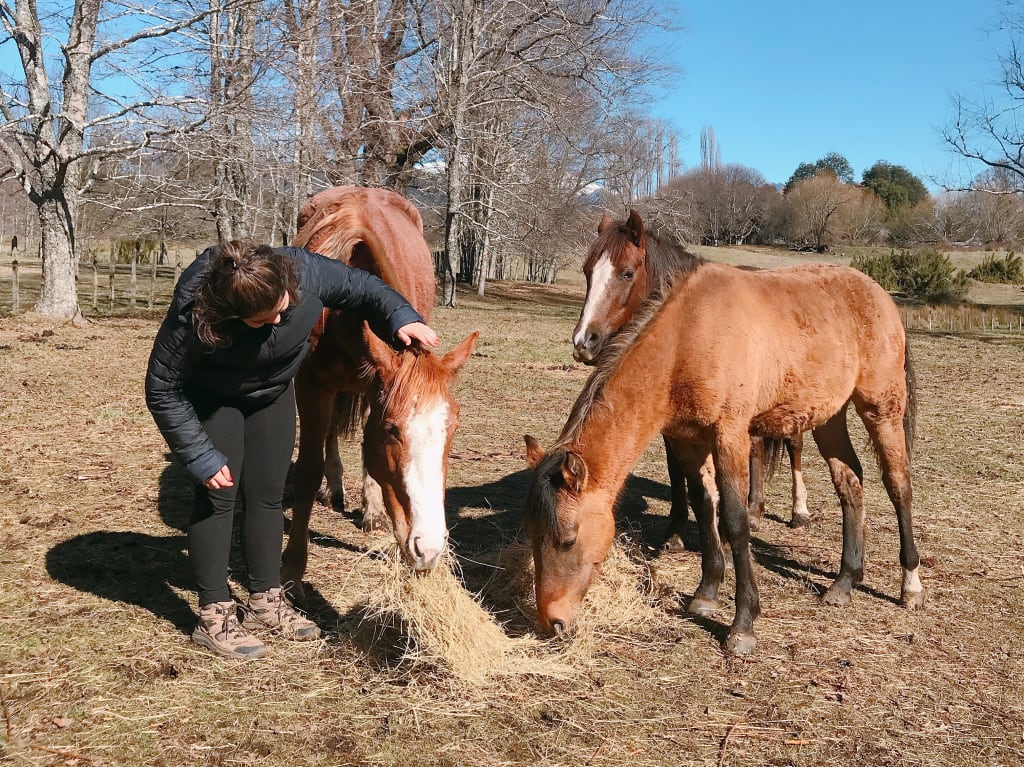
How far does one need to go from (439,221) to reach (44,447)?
25723 millimetres

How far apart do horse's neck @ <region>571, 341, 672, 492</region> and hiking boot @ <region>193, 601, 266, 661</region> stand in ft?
5.55

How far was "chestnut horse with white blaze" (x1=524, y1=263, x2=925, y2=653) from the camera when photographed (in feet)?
11.1

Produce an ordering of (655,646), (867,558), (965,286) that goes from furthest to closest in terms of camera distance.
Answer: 1. (965,286)
2. (867,558)
3. (655,646)

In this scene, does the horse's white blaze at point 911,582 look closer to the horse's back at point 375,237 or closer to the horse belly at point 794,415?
the horse belly at point 794,415

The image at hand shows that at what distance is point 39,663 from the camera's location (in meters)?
2.98

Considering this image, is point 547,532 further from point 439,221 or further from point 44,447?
point 439,221

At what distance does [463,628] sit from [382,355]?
4.12 feet

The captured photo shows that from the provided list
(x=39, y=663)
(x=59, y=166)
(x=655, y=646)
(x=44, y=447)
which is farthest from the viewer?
(x=59, y=166)

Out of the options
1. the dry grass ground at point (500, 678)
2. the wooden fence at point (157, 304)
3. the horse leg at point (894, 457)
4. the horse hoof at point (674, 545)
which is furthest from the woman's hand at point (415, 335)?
the wooden fence at point (157, 304)

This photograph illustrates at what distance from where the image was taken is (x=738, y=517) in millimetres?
3619

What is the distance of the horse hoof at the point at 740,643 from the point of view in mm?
3446

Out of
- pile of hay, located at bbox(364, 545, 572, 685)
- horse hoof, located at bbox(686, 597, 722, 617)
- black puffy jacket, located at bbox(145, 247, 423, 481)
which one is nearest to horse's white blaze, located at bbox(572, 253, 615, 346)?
black puffy jacket, located at bbox(145, 247, 423, 481)

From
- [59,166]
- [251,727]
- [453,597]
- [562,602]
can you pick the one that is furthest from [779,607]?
[59,166]

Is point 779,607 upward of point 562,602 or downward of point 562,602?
downward
